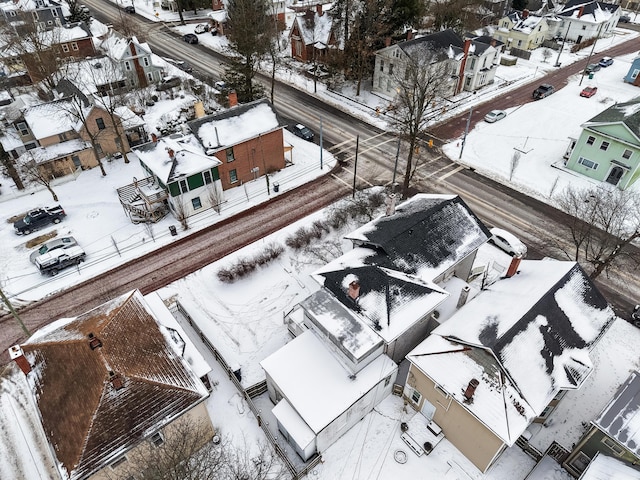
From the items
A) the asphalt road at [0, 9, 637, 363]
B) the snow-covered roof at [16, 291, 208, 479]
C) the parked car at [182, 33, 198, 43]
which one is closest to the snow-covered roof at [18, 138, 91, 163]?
the asphalt road at [0, 9, 637, 363]

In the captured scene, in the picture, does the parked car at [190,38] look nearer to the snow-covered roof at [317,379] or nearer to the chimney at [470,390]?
the snow-covered roof at [317,379]

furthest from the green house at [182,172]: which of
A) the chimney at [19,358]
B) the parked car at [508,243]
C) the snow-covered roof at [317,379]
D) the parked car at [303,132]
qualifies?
the parked car at [508,243]

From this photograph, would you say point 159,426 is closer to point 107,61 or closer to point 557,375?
point 557,375

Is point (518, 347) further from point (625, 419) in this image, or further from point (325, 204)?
point (325, 204)

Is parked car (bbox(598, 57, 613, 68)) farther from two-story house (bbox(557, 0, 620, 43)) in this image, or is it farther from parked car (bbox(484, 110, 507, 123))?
parked car (bbox(484, 110, 507, 123))

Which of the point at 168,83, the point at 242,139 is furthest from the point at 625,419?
the point at 168,83

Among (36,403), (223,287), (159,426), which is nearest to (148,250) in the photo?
(223,287)
